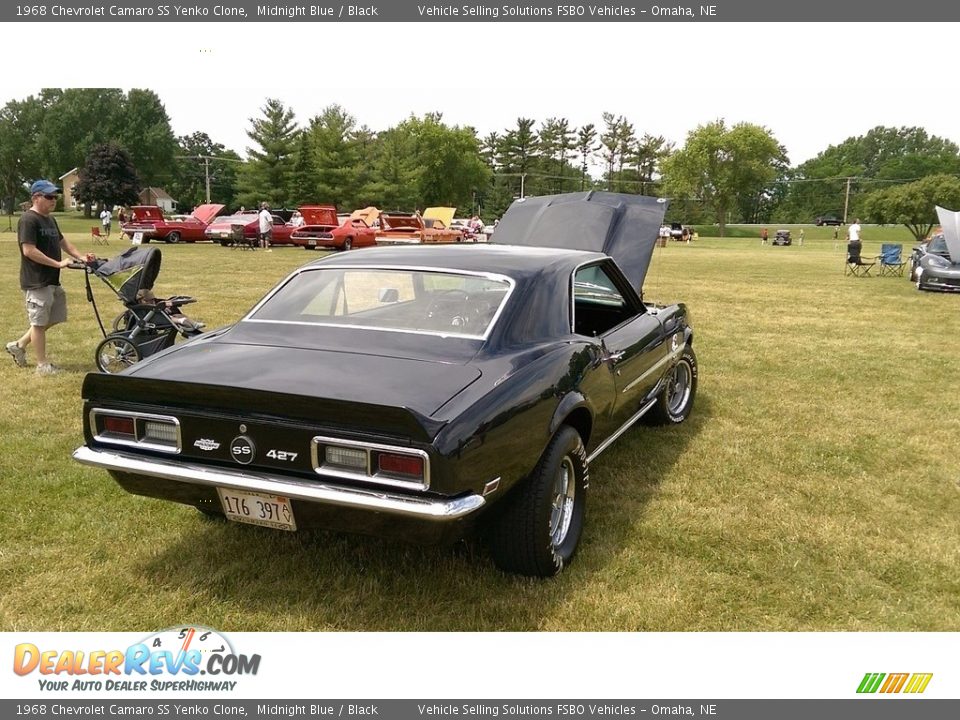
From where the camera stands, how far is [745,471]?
187 inches

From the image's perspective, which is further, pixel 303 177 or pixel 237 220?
pixel 303 177

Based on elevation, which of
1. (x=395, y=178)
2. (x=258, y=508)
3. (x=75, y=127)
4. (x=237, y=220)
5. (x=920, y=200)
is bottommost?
(x=258, y=508)

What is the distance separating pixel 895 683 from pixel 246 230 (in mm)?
27671

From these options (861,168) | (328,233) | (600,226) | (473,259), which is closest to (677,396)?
(473,259)

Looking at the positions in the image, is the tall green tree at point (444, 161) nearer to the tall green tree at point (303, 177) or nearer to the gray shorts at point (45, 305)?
the tall green tree at point (303, 177)

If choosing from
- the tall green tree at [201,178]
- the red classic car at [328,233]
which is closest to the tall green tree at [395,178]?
the tall green tree at [201,178]

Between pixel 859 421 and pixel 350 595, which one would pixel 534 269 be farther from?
pixel 859 421

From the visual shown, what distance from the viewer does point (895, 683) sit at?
2.66 metres

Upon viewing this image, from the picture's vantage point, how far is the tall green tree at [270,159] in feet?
188

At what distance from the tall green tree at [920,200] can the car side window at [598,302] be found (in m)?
68.0

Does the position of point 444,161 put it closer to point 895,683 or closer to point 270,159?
point 270,159

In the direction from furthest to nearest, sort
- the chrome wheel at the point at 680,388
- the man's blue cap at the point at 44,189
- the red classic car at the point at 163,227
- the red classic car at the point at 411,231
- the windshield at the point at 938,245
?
the red classic car at the point at 163,227 → the red classic car at the point at 411,231 → the windshield at the point at 938,245 → the man's blue cap at the point at 44,189 → the chrome wheel at the point at 680,388

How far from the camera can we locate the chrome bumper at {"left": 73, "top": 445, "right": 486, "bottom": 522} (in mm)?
2566

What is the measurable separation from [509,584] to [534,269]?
1.58 m
